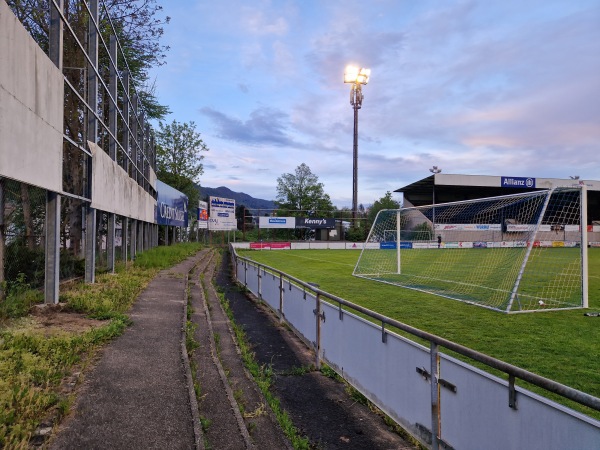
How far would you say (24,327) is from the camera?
209 inches

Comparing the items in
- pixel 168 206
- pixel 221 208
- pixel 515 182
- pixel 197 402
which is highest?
pixel 515 182

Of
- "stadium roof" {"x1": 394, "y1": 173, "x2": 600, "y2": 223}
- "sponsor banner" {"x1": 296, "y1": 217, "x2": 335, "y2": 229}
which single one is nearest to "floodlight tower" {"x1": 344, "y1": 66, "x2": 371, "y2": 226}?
"sponsor banner" {"x1": 296, "y1": 217, "x2": 335, "y2": 229}

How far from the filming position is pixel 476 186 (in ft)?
178

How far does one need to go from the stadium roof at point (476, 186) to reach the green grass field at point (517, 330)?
39.9 m

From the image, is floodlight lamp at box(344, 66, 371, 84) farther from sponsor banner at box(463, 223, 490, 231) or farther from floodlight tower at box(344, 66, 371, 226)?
sponsor banner at box(463, 223, 490, 231)

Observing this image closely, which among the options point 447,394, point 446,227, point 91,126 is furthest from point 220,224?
point 447,394

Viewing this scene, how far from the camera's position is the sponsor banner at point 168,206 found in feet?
84.1

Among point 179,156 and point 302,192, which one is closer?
point 179,156

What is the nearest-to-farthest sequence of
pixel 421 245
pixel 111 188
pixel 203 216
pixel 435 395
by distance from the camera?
pixel 435 395 < pixel 111 188 < pixel 421 245 < pixel 203 216

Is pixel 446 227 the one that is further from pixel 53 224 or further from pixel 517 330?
pixel 53 224

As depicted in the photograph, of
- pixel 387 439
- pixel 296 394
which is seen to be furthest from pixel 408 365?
pixel 296 394

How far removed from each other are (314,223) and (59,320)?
45.3 metres

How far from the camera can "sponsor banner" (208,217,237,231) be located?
44562mm

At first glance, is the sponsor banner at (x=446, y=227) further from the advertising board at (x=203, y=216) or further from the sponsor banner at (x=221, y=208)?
the advertising board at (x=203, y=216)
